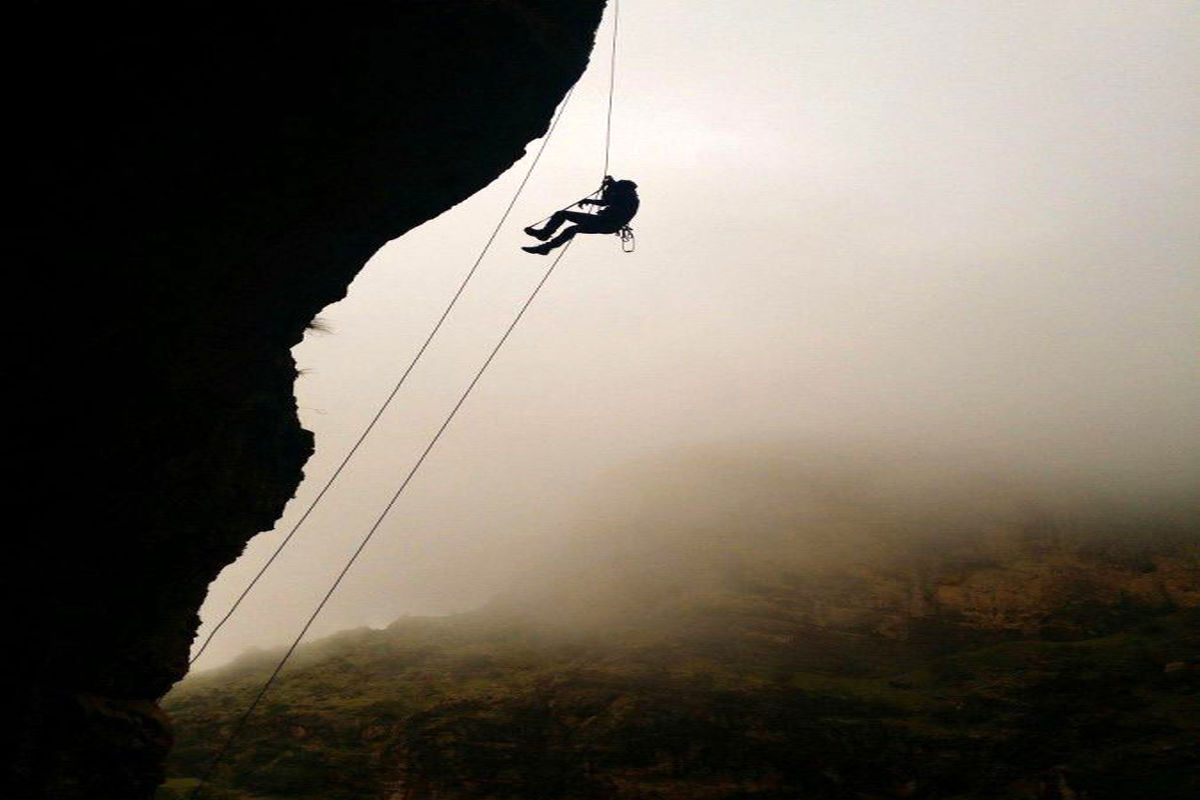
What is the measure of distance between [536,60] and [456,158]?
1968mm

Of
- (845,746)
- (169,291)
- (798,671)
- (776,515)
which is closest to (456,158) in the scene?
(169,291)

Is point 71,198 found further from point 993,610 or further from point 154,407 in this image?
point 993,610

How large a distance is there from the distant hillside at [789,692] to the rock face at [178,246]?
27.3m

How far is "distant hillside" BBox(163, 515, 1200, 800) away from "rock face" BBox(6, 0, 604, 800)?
27.3m

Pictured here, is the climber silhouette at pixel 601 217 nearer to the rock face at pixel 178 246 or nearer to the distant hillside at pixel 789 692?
the rock face at pixel 178 246

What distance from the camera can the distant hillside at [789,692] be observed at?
36.0 metres

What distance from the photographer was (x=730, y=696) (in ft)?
140

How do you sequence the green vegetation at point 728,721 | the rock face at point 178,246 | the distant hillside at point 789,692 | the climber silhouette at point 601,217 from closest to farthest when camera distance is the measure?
the rock face at point 178,246
the climber silhouette at point 601,217
the green vegetation at point 728,721
the distant hillside at point 789,692

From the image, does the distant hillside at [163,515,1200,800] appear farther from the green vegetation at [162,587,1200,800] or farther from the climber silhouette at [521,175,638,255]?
the climber silhouette at [521,175,638,255]

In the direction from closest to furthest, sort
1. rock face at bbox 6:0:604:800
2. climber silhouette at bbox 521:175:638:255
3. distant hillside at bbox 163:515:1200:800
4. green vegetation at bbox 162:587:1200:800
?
rock face at bbox 6:0:604:800 → climber silhouette at bbox 521:175:638:255 → green vegetation at bbox 162:587:1200:800 → distant hillside at bbox 163:515:1200:800

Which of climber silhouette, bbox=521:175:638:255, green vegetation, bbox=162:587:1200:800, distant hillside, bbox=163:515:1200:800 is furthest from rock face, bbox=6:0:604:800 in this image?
distant hillside, bbox=163:515:1200:800

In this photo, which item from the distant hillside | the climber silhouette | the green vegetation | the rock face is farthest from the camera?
the distant hillside

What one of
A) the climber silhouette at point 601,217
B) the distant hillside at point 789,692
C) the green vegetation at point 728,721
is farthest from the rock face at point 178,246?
the distant hillside at point 789,692

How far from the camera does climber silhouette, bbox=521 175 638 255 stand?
14625mm
